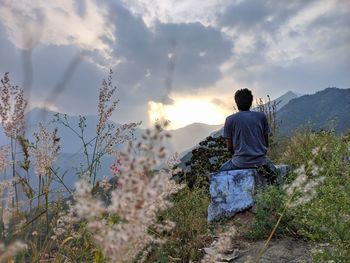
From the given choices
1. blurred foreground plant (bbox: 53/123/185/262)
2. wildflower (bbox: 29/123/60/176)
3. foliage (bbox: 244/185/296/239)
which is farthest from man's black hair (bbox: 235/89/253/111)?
blurred foreground plant (bbox: 53/123/185/262)

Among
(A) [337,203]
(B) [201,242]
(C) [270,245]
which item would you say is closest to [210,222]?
(B) [201,242]

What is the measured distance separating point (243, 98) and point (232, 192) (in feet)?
5.65

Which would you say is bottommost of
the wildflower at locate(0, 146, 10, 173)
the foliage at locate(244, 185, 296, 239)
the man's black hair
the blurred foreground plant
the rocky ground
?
the rocky ground

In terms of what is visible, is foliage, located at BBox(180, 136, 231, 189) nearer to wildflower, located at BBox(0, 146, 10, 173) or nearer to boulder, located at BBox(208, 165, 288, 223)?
boulder, located at BBox(208, 165, 288, 223)

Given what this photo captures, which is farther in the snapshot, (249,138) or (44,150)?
(249,138)

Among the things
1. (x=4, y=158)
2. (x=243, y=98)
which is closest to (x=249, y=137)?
(x=243, y=98)

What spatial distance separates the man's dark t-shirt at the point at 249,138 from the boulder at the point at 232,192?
283 mm

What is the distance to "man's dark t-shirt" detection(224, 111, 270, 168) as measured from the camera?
8430 millimetres

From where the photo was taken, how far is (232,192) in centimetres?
829

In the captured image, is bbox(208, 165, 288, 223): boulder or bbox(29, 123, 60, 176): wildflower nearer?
bbox(29, 123, 60, 176): wildflower

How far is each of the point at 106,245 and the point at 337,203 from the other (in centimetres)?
303

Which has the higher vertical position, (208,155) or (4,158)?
(4,158)

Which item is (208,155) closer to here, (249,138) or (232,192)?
(249,138)

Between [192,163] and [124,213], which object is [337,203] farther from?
[192,163]
